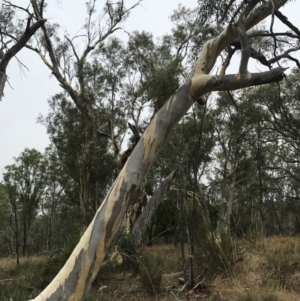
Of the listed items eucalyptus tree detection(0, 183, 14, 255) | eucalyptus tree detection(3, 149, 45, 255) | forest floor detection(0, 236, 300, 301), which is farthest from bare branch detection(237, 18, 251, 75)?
eucalyptus tree detection(0, 183, 14, 255)

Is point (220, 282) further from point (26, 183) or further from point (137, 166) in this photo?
point (26, 183)

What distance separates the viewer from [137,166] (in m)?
4.38

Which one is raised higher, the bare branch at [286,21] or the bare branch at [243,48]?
the bare branch at [286,21]

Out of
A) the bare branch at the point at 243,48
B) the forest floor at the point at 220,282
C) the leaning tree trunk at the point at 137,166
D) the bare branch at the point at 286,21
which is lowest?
the forest floor at the point at 220,282

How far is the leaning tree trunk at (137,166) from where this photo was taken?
3.87 metres

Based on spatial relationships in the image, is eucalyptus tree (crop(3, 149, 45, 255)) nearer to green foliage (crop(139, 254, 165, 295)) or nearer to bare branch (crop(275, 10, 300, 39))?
green foliage (crop(139, 254, 165, 295))

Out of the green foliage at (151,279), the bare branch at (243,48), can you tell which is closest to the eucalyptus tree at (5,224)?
the green foliage at (151,279)

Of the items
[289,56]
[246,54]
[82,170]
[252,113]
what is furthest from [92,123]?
[246,54]

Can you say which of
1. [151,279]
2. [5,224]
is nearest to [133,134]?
[151,279]

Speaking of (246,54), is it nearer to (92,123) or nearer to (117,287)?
(117,287)

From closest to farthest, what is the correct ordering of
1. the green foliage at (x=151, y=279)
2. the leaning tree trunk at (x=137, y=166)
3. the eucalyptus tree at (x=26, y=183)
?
the leaning tree trunk at (x=137, y=166), the green foliage at (x=151, y=279), the eucalyptus tree at (x=26, y=183)

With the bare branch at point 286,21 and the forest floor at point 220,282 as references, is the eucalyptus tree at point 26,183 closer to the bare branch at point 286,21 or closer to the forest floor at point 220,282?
the forest floor at point 220,282

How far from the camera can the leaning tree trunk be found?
387cm

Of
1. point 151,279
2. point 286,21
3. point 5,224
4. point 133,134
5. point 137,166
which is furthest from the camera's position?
point 5,224
